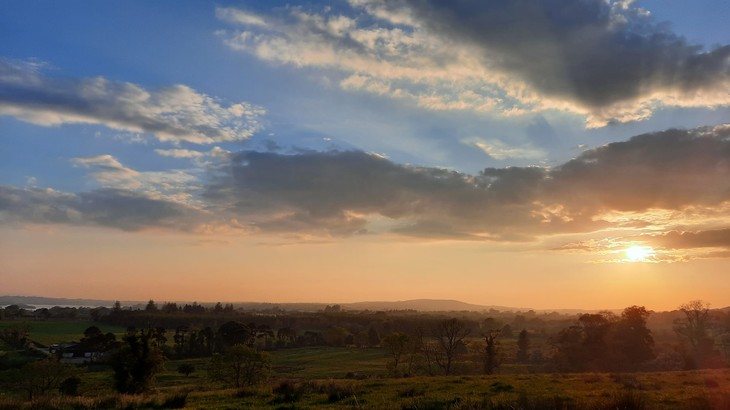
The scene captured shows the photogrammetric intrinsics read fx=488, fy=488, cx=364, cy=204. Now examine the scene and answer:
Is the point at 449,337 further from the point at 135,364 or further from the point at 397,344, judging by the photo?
the point at 135,364

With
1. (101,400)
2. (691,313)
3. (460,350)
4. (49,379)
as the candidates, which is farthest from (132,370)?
(691,313)

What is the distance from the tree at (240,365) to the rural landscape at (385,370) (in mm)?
130

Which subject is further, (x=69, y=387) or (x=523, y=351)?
(x=523, y=351)

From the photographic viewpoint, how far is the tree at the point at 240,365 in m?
54.5

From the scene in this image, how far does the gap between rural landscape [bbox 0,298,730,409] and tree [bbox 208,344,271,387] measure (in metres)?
0.13

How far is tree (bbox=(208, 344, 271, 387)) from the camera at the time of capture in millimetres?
54469

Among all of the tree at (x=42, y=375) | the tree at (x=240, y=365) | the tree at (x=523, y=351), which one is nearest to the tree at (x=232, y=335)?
the tree at (x=523, y=351)

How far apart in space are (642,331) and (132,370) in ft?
233

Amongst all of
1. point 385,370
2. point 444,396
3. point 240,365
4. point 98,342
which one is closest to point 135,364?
point 240,365

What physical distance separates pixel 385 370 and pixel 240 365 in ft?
96.2

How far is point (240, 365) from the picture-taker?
185 feet

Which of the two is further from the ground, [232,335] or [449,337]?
[449,337]

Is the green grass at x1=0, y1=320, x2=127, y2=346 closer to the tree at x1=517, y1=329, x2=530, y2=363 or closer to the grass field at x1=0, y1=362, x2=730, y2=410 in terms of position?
the tree at x1=517, y1=329, x2=530, y2=363

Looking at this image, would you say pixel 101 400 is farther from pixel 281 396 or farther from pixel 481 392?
pixel 481 392
